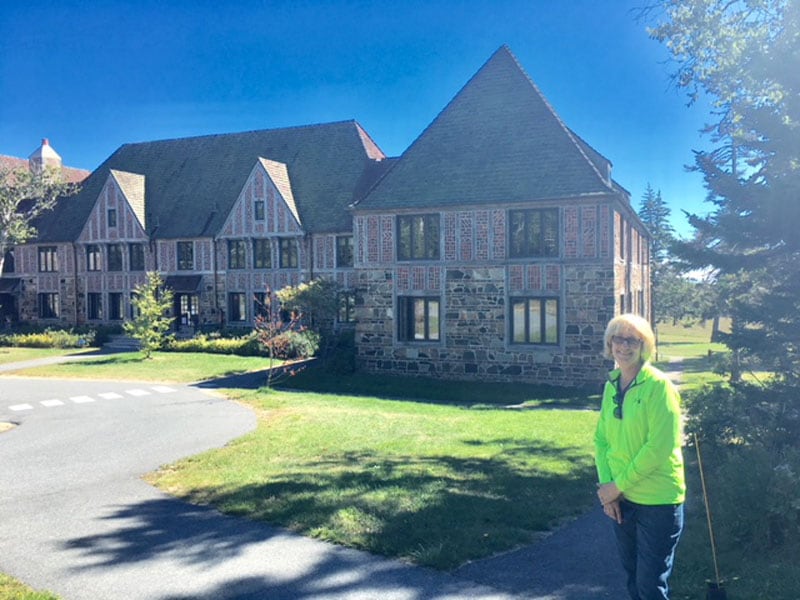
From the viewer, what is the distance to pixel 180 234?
113 ft

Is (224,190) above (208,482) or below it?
above

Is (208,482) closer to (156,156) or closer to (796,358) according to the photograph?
(796,358)

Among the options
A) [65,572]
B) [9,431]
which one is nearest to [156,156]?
[9,431]

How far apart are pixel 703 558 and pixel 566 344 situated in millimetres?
13299

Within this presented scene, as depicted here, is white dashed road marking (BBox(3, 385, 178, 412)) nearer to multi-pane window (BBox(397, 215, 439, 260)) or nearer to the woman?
multi-pane window (BBox(397, 215, 439, 260))

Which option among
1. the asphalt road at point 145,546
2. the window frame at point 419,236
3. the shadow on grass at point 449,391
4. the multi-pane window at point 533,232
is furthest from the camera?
the window frame at point 419,236

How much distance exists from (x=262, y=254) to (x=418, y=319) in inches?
570

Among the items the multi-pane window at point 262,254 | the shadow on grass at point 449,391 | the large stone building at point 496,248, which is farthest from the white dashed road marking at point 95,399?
the multi-pane window at point 262,254

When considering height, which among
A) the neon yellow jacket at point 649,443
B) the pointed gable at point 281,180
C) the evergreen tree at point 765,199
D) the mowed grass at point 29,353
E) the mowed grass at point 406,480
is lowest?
the mowed grass at point 29,353

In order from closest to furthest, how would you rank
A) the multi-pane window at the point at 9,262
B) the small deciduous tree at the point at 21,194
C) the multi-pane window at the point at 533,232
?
the multi-pane window at the point at 533,232, the small deciduous tree at the point at 21,194, the multi-pane window at the point at 9,262

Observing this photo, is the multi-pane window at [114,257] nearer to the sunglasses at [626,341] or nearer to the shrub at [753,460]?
the shrub at [753,460]

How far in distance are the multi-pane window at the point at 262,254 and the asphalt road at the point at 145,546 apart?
71.1ft

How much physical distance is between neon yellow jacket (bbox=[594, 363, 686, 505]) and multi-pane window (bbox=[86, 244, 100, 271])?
123 feet

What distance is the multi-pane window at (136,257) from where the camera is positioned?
117ft
